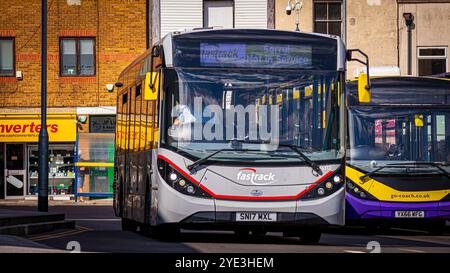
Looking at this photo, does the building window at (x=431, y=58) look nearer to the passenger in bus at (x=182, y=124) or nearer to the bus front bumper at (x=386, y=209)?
the bus front bumper at (x=386, y=209)

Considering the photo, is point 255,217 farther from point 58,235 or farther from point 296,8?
point 296,8

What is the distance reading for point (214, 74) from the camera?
1755 cm

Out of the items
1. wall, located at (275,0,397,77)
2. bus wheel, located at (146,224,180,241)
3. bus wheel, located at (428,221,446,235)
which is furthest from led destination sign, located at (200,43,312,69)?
wall, located at (275,0,397,77)

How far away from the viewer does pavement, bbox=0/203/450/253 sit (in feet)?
53.7

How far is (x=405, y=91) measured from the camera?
23344 millimetres

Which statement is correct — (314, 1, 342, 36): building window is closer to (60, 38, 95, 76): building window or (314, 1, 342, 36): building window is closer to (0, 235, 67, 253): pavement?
(60, 38, 95, 76): building window

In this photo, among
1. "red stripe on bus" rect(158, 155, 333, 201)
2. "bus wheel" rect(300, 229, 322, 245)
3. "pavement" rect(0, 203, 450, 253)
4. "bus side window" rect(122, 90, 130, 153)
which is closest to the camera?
"pavement" rect(0, 203, 450, 253)

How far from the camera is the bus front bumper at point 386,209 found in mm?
22531

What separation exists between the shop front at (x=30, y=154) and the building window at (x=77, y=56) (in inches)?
67.6

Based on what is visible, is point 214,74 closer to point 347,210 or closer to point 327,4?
point 347,210

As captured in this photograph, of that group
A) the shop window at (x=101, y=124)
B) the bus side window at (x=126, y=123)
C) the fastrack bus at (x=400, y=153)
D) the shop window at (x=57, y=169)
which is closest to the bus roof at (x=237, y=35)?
the bus side window at (x=126, y=123)

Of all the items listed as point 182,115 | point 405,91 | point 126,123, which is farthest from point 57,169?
point 182,115

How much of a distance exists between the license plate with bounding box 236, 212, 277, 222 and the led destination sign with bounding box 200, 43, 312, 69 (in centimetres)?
224

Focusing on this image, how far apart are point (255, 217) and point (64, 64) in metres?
28.6
